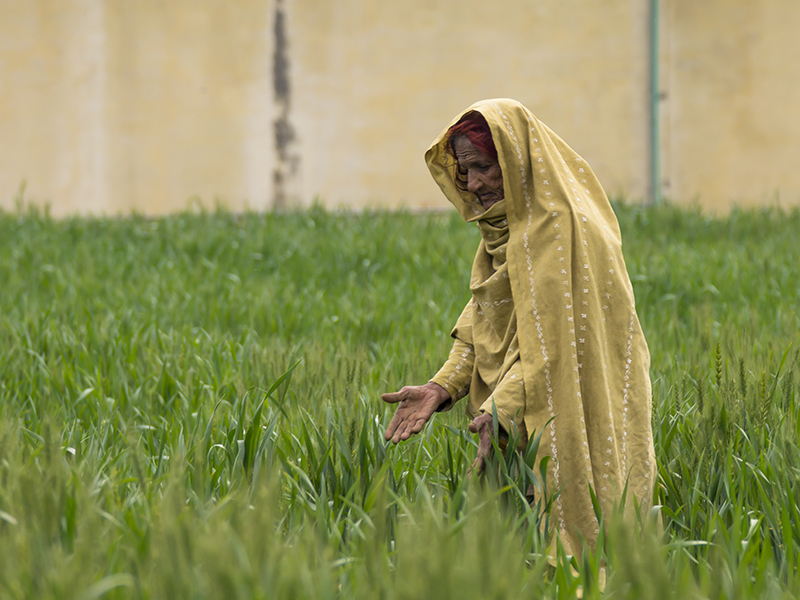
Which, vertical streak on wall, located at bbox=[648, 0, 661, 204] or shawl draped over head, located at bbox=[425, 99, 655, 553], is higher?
vertical streak on wall, located at bbox=[648, 0, 661, 204]

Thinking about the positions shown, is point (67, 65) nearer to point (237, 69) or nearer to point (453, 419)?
point (237, 69)

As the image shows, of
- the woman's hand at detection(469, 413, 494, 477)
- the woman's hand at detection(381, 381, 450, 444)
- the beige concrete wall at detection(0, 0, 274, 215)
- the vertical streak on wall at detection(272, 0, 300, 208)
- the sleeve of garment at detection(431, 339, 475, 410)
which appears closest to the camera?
the woman's hand at detection(469, 413, 494, 477)

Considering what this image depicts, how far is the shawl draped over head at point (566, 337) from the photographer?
1902 mm

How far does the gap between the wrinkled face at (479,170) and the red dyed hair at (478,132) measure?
0.04ft

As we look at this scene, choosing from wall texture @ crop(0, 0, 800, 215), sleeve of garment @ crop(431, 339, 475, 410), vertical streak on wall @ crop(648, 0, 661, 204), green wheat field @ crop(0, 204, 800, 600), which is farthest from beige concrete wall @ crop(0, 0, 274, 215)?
sleeve of garment @ crop(431, 339, 475, 410)

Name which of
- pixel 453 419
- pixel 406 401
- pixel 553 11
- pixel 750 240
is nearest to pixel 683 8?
pixel 553 11

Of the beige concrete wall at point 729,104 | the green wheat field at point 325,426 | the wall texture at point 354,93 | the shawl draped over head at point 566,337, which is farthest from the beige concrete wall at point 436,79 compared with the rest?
the shawl draped over head at point 566,337

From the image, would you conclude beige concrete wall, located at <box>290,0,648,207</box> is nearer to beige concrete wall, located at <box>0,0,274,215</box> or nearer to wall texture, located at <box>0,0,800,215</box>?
wall texture, located at <box>0,0,800,215</box>

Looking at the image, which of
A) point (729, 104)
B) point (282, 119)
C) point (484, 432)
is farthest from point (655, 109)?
point (484, 432)

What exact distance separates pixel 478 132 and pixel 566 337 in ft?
1.94

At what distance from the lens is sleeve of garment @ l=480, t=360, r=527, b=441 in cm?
191

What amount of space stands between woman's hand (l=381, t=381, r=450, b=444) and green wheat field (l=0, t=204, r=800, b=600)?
0.13 m

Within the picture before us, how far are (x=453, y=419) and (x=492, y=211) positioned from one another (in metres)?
1.03

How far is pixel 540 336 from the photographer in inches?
75.2
